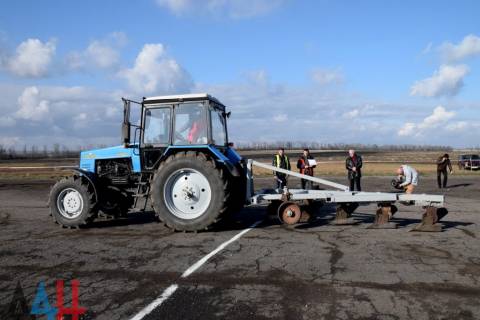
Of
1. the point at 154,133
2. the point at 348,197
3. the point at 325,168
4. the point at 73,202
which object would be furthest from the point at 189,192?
the point at 325,168

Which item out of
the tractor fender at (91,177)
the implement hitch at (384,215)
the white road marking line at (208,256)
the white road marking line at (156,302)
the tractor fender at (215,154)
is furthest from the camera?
the tractor fender at (91,177)

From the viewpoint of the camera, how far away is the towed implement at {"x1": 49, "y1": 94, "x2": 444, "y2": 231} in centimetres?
822

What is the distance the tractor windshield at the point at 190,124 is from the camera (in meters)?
8.72

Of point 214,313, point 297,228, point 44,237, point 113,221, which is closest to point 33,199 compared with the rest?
point 113,221

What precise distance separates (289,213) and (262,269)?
304 cm

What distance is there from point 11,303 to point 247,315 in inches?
101

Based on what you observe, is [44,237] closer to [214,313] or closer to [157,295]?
[157,295]

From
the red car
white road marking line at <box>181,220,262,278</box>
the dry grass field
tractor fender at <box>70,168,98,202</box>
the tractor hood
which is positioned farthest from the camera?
the red car

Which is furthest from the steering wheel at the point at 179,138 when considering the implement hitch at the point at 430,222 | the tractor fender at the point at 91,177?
the implement hitch at the point at 430,222

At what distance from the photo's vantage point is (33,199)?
15.7 m

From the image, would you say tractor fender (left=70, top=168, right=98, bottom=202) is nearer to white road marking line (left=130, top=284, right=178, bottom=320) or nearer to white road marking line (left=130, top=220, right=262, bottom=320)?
white road marking line (left=130, top=220, right=262, bottom=320)

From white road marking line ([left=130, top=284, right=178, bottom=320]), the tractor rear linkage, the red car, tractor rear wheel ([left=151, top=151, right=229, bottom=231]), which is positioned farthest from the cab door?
the red car

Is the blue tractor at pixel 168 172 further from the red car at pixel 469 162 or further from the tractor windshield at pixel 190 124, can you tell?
the red car at pixel 469 162

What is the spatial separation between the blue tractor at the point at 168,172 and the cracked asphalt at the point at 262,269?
1.48ft
